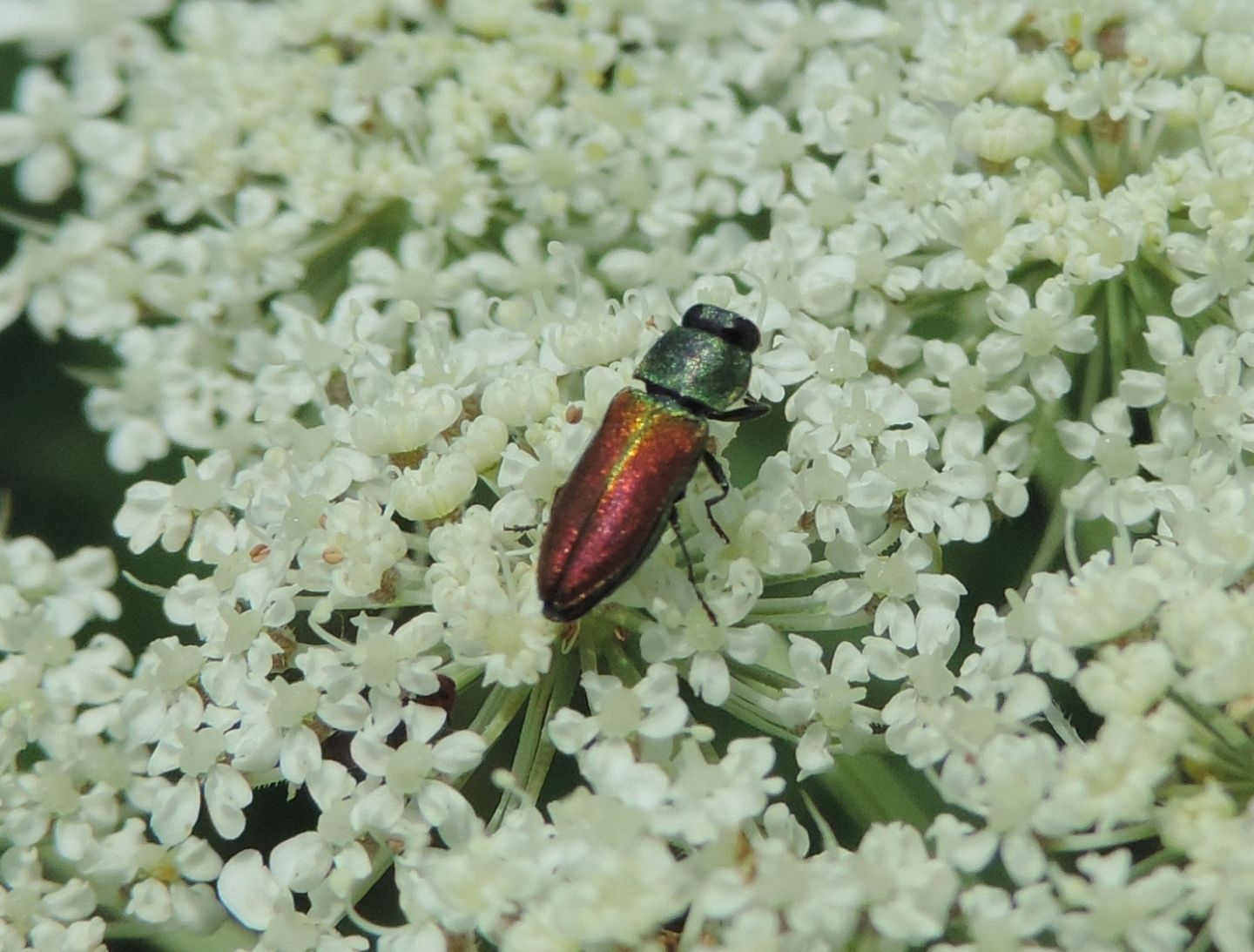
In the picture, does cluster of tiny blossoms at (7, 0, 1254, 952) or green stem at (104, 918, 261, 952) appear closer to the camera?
cluster of tiny blossoms at (7, 0, 1254, 952)

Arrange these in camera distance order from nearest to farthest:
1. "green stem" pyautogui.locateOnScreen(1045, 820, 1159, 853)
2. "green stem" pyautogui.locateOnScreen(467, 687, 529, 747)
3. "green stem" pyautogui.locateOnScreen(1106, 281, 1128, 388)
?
"green stem" pyautogui.locateOnScreen(1045, 820, 1159, 853), "green stem" pyautogui.locateOnScreen(467, 687, 529, 747), "green stem" pyautogui.locateOnScreen(1106, 281, 1128, 388)

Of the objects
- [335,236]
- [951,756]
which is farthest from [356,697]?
[335,236]

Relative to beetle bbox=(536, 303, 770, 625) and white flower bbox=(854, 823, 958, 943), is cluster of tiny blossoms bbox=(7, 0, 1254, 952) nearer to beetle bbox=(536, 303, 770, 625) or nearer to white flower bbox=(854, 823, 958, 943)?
white flower bbox=(854, 823, 958, 943)

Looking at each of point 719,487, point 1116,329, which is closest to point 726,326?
point 719,487

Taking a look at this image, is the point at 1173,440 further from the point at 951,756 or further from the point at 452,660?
the point at 452,660

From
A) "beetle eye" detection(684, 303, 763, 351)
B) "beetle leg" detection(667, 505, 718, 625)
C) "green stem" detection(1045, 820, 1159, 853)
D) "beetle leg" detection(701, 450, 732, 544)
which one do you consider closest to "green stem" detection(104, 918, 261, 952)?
"beetle leg" detection(667, 505, 718, 625)
